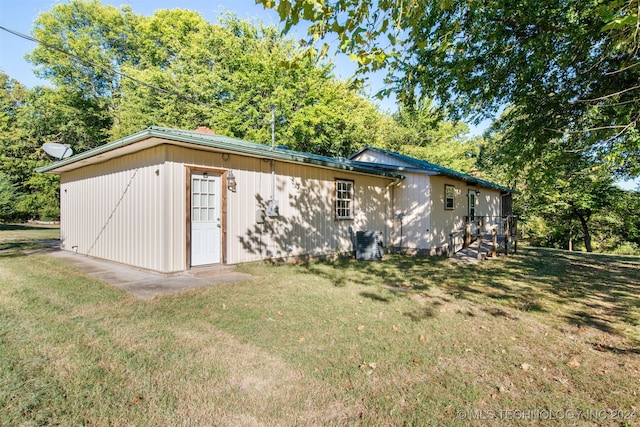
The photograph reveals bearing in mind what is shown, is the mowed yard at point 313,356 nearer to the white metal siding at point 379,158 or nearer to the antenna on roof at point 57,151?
the antenna on roof at point 57,151

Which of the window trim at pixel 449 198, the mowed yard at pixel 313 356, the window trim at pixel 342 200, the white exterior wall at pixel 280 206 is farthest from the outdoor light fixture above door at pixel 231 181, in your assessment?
the window trim at pixel 449 198

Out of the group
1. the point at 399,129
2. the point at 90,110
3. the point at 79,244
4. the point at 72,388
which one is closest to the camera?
the point at 72,388

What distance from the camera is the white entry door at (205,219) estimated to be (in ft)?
21.9

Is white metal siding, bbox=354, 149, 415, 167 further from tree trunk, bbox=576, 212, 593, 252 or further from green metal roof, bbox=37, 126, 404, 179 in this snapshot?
tree trunk, bbox=576, 212, 593, 252

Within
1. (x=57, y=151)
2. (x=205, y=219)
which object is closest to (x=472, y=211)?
(x=205, y=219)

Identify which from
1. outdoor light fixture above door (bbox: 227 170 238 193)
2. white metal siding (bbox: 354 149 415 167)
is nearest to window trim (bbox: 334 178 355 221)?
white metal siding (bbox: 354 149 415 167)

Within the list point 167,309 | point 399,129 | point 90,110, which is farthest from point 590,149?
point 90,110

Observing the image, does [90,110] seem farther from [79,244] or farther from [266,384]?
[266,384]

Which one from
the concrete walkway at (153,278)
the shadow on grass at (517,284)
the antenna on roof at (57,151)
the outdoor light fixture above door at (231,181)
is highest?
the antenna on roof at (57,151)

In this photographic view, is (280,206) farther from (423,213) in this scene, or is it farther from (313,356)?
(313,356)

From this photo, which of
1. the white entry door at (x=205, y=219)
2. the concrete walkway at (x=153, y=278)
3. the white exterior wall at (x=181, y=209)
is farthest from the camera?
the white entry door at (x=205, y=219)

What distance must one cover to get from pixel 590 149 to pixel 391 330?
597 cm

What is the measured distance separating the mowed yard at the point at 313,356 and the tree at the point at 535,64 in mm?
2734

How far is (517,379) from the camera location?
2711 mm
